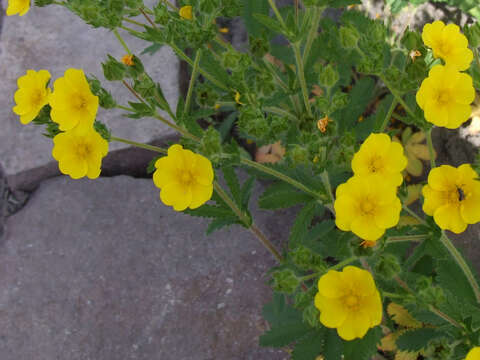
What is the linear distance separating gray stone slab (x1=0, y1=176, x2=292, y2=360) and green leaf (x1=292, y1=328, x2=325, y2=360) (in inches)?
32.5

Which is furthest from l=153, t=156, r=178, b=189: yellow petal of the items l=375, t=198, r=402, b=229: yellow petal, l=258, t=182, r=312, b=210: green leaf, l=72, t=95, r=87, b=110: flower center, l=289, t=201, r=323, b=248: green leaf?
l=375, t=198, r=402, b=229: yellow petal

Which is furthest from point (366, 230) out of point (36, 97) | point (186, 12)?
point (36, 97)

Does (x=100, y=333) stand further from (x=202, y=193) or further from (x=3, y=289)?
(x=202, y=193)

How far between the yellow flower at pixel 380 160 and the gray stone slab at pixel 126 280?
1507mm

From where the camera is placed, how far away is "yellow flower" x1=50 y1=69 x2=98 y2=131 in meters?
1.60

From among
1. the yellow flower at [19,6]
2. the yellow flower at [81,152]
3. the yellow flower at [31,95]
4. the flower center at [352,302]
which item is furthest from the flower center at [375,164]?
the yellow flower at [19,6]

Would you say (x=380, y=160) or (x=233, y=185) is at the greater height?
(x=380, y=160)

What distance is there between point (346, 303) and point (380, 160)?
1.45ft

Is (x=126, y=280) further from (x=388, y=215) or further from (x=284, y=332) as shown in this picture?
(x=388, y=215)

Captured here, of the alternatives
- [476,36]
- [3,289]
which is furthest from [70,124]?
[3,289]

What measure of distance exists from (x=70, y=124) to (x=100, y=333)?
162 centimetres

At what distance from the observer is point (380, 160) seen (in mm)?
1538

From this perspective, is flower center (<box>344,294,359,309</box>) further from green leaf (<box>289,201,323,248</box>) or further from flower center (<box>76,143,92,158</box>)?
flower center (<box>76,143,92,158</box>)

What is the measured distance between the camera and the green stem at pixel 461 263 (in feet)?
5.58
